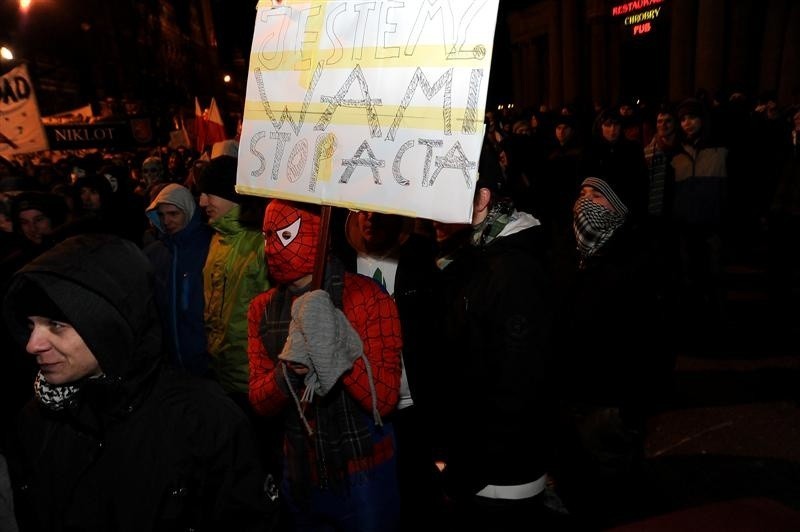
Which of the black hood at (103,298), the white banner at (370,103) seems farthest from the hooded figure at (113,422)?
the white banner at (370,103)

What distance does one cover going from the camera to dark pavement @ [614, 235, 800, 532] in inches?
145

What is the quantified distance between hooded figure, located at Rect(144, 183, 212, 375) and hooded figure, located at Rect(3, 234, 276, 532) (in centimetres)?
185

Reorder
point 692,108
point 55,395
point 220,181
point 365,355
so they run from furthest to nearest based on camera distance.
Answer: point 692,108, point 220,181, point 365,355, point 55,395

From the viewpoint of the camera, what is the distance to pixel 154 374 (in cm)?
173

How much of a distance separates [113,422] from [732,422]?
4.49 metres

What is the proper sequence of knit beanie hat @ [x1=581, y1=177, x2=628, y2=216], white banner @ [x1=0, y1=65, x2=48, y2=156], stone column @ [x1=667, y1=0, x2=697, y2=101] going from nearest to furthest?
knit beanie hat @ [x1=581, y1=177, x2=628, y2=216] < white banner @ [x1=0, y1=65, x2=48, y2=156] < stone column @ [x1=667, y1=0, x2=697, y2=101]

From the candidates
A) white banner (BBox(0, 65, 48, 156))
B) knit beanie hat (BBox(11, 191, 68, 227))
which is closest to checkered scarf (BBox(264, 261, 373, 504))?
knit beanie hat (BBox(11, 191, 68, 227))

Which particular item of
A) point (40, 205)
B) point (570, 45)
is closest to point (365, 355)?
point (40, 205)

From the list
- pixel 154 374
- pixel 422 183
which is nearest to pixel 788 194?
pixel 422 183

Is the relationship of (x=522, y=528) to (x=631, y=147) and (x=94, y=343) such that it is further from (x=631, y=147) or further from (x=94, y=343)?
(x=631, y=147)

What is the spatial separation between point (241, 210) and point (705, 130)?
534 cm

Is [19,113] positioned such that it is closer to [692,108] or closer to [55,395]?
[55,395]

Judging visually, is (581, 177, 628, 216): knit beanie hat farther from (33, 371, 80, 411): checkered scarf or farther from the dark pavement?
(33, 371, 80, 411): checkered scarf

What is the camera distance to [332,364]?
78.1 inches
